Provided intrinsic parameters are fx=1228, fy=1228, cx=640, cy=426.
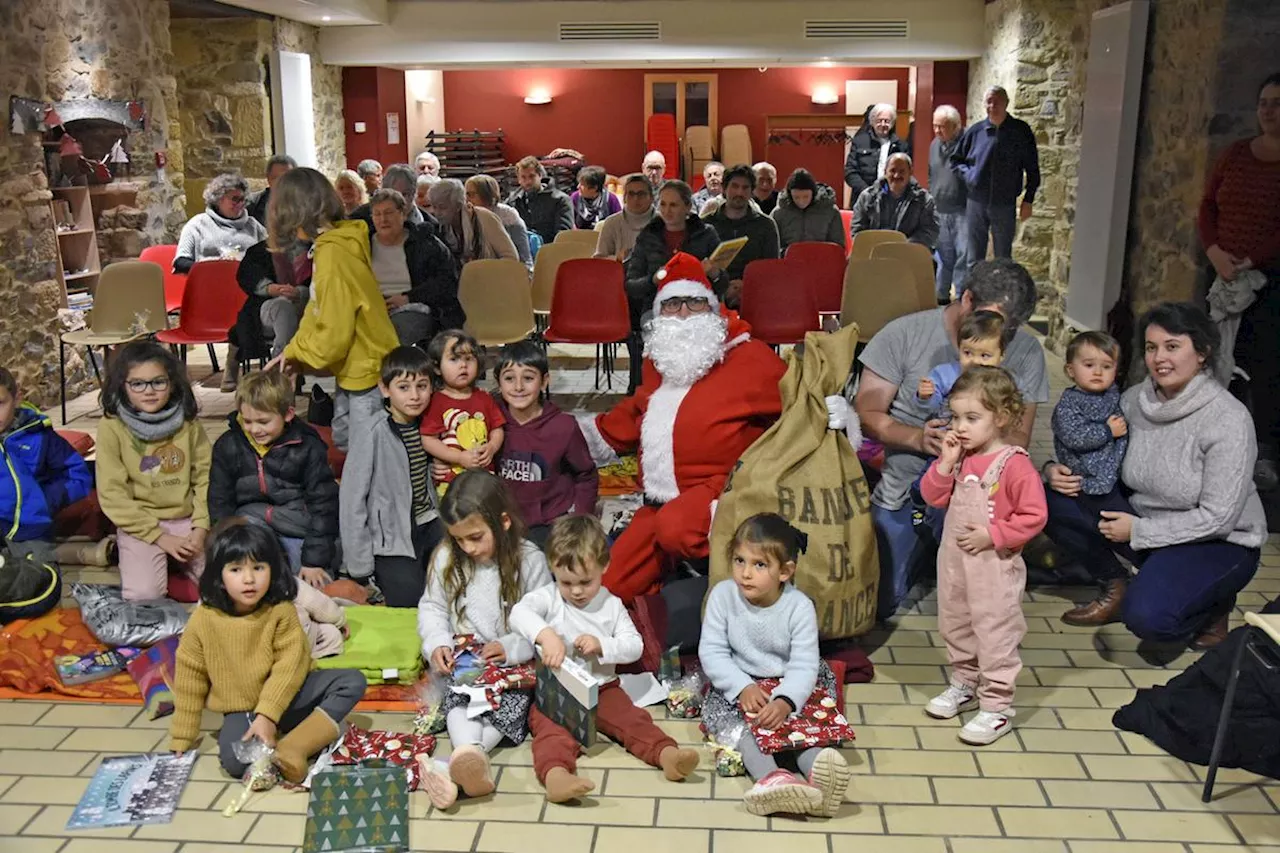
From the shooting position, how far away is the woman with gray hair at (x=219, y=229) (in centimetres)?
802

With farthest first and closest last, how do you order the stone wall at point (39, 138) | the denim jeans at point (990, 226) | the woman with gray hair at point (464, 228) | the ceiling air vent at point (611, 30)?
the ceiling air vent at point (611, 30) < the denim jeans at point (990, 226) < the woman with gray hair at point (464, 228) < the stone wall at point (39, 138)

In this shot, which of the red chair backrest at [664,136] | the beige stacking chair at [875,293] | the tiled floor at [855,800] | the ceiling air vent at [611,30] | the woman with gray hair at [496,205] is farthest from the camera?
the red chair backrest at [664,136]

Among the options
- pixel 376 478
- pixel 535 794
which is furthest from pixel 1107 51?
pixel 535 794

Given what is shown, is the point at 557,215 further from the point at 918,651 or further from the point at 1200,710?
the point at 1200,710

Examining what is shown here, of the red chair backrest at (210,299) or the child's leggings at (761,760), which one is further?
the red chair backrest at (210,299)

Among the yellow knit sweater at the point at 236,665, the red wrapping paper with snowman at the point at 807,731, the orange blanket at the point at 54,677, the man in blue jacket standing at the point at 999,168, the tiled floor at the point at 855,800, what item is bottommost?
the tiled floor at the point at 855,800

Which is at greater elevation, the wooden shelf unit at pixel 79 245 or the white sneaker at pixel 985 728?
the wooden shelf unit at pixel 79 245

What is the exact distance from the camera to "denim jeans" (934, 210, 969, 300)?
9992 millimetres

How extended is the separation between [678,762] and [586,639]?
41 cm

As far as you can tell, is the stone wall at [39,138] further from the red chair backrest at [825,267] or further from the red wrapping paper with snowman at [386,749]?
the red wrapping paper with snowman at [386,749]

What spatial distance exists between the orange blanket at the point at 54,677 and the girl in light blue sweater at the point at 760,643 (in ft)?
3.23

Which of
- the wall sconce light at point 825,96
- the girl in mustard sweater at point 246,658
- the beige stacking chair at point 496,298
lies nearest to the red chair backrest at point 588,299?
the beige stacking chair at point 496,298

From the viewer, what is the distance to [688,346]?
4.04 m

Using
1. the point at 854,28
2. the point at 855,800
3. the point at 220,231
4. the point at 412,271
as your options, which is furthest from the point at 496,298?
the point at 854,28
